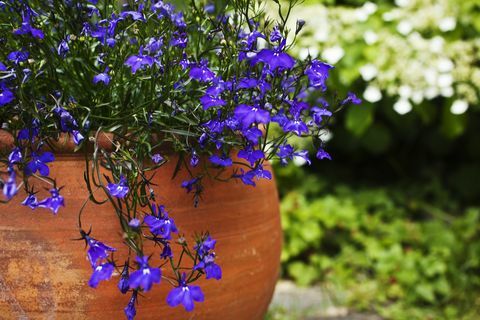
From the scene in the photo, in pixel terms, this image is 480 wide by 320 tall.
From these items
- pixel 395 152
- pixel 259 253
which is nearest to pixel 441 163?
pixel 395 152

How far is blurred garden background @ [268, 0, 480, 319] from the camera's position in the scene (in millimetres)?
2596

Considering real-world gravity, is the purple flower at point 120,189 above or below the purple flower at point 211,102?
below

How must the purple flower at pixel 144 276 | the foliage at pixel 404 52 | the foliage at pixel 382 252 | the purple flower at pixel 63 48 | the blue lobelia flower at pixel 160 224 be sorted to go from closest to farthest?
the purple flower at pixel 144 276, the blue lobelia flower at pixel 160 224, the purple flower at pixel 63 48, the foliage at pixel 382 252, the foliage at pixel 404 52

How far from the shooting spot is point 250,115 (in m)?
1.03

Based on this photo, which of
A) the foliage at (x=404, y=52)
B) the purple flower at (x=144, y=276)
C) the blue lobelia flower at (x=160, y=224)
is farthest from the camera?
the foliage at (x=404, y=52)

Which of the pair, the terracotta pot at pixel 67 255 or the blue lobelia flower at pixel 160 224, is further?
the terracotta pot at pixel 67 255

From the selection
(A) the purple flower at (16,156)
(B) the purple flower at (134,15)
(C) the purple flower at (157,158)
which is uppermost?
(B) the purple flower at (134,15)

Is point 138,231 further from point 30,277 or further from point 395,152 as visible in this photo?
point 395,152

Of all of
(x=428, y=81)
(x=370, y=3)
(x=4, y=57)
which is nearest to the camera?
(x=4, y=57)

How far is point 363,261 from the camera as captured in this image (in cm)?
285

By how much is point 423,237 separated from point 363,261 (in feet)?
0.98

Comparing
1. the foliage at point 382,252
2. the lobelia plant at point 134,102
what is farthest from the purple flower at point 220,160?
the foliage at point 382,252

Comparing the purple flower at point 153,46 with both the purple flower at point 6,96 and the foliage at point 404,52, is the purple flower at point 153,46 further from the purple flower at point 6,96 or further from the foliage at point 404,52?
the foliage at point 404,52

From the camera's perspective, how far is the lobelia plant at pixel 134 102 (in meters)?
1.06
